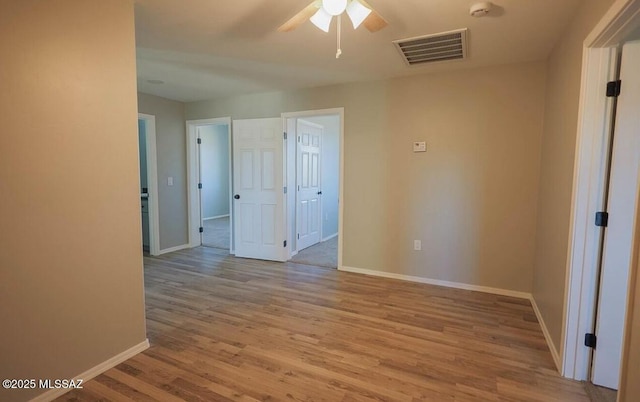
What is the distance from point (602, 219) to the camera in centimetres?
182

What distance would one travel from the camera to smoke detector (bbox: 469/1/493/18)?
2.02m

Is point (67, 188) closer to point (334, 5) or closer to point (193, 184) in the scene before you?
point (334, 5)

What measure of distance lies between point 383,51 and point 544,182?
190 cm

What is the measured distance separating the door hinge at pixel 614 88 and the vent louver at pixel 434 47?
105 cm

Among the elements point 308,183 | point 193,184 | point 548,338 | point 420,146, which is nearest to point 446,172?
point 420,146

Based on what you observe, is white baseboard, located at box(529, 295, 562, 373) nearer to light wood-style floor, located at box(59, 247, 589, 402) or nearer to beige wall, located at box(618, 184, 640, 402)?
light wood-style floor, located at box(59, 247, 589, 402)

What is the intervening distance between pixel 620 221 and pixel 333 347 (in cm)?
194

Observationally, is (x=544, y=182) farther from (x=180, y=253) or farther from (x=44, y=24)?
(x=180, y=253)

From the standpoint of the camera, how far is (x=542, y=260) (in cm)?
279

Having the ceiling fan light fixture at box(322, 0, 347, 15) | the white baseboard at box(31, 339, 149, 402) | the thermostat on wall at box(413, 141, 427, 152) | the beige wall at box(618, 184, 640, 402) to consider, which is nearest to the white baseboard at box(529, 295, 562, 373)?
the beige wall at box(618, 184, 640, 402)

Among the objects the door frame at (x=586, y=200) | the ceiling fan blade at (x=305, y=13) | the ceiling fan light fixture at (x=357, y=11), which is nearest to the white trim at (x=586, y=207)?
the door frame at (x=586, y=200)

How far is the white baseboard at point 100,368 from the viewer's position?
5.67 ft

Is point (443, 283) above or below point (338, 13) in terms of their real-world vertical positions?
below

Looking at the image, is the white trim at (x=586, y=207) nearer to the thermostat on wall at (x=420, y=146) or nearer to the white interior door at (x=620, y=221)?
the white interior door at (x=620, y=221)
